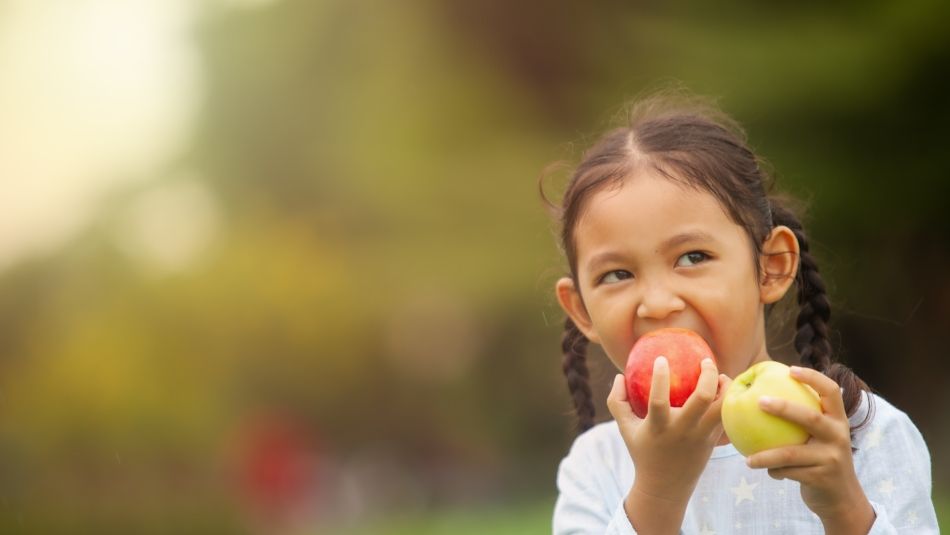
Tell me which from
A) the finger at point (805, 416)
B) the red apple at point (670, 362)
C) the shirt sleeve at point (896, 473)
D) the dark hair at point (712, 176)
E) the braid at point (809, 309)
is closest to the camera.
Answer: the finger at point (805, 416)

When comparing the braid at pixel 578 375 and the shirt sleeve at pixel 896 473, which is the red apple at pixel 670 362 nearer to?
the shirt sleeve at pixel 896 473

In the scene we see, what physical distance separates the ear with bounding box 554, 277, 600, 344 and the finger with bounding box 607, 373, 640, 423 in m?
0.41

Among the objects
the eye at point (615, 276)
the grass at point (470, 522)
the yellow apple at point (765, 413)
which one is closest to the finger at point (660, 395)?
the yellow apple at point (765, 413)

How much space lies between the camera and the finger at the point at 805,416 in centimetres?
185

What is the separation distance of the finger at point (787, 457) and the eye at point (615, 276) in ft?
1.82

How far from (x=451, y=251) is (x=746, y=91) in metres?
4.08

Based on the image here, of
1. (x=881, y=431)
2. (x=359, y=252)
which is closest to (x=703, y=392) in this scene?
(x=881, y=431)

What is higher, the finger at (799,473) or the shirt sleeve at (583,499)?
the shirt sleeve at (583,499)

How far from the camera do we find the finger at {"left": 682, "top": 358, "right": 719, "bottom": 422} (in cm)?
202

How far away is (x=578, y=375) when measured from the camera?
2971 mm

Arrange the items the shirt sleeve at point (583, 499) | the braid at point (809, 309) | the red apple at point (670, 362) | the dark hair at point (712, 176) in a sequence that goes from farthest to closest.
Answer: the braid at point (809, 309), the shirt sleeve at point (583, 499), the dark hair at point (712, 176), the red apple at point (670, 362)

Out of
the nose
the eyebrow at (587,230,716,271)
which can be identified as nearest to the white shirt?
the nose

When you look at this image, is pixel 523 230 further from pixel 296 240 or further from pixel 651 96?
pixel 651 96

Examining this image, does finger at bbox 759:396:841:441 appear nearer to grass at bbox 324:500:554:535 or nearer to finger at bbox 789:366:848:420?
finger at bbox 789:366:848:420
